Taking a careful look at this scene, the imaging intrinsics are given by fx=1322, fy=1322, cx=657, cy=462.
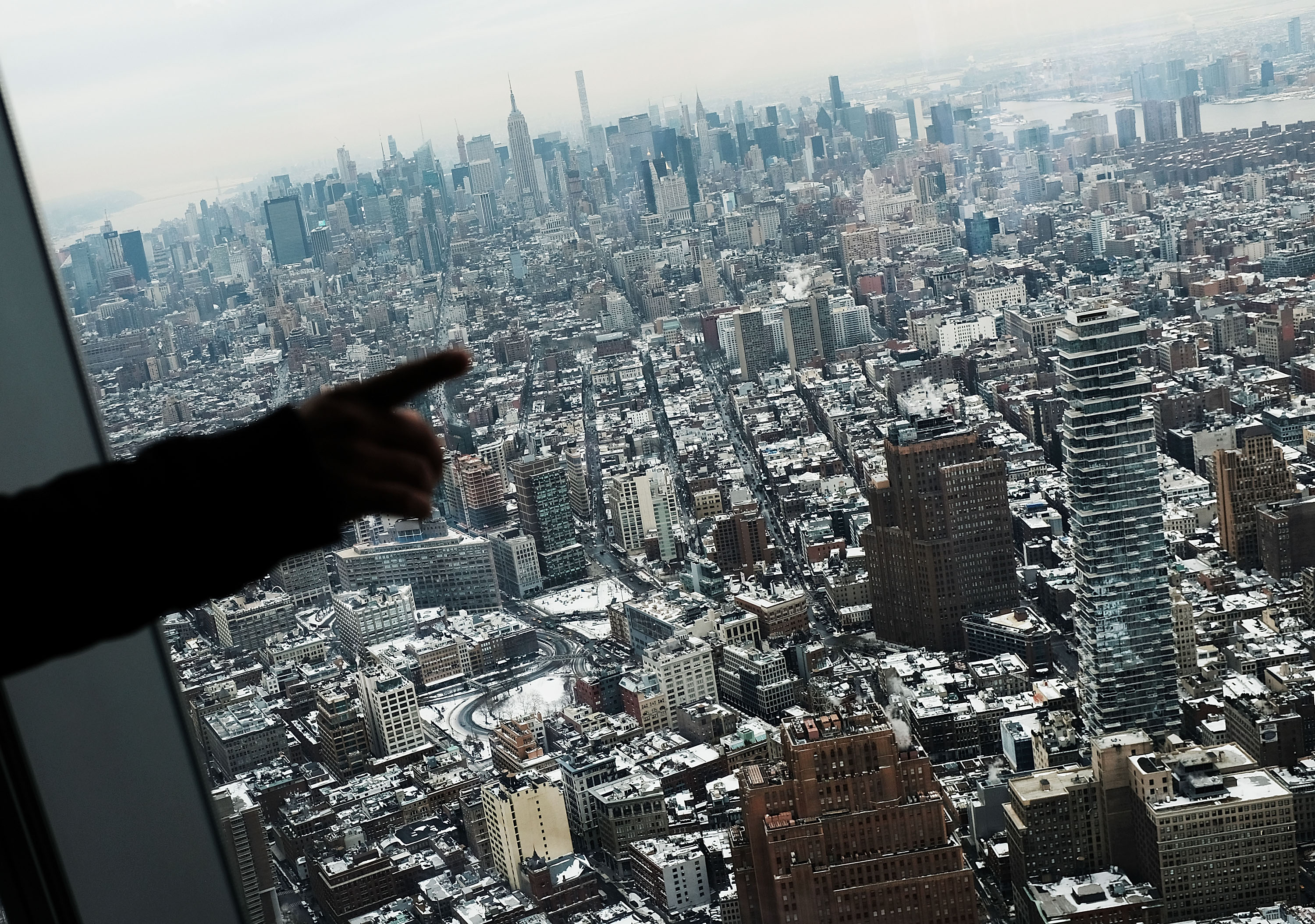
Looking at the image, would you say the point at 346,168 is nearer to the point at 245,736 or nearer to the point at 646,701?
the point at 245,736

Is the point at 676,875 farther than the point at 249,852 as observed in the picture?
Yes

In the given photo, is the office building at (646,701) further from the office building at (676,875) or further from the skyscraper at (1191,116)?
the skyscraper at (1191,116)

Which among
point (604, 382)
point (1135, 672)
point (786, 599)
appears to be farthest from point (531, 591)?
point (1135, 672)

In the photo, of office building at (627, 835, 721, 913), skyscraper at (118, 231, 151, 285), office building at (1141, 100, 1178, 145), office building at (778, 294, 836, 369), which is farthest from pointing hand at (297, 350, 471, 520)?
office building at (778, 294, 836, 369)

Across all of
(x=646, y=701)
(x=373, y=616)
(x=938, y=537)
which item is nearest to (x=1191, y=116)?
(x=938, y=537)

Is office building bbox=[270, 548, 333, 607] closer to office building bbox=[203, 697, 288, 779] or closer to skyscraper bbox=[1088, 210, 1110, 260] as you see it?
office building bbox=[203, 697, 288, 779]

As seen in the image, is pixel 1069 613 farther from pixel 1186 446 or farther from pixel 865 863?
pixel 865 863

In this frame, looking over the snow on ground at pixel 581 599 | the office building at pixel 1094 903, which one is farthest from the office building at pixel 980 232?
the office building at pixel 1094 903
